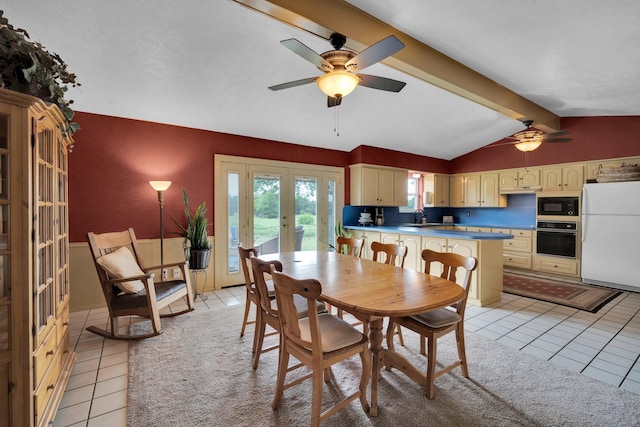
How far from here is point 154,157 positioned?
12.6ft

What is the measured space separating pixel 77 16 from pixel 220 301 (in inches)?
125

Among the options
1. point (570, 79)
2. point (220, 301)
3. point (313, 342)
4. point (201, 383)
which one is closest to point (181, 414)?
point (201, 383)

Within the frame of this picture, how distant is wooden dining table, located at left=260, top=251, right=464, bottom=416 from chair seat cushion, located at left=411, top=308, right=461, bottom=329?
9.6 inches

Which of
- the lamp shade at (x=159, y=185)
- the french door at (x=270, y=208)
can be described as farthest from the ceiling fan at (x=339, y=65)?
the french door at (x=270, y=208)

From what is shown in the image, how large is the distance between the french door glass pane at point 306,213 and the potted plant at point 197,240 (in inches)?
64.6

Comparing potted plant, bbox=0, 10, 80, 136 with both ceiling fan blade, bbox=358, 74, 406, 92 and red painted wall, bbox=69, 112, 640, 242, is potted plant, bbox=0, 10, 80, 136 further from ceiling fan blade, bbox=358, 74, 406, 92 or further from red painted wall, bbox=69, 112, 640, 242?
red painted wall, bbox=69, 112, 640, 242

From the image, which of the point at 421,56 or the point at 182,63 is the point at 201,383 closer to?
the point at 182,63

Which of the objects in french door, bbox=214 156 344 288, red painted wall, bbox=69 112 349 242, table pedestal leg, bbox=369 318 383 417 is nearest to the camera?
table pedestal leg, bbox=369 318 383 417

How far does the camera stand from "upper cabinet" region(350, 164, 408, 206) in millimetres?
5402

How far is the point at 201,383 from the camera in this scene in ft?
6.68

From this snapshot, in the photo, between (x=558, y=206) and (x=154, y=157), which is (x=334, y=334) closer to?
(x=154, y=157)

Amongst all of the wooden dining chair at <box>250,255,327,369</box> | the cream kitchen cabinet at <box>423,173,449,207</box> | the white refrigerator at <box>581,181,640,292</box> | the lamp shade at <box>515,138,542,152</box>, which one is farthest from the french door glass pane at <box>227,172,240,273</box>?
the white refrigerator at <box>581,181,640,292</box>

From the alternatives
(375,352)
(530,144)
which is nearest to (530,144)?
(530,144)

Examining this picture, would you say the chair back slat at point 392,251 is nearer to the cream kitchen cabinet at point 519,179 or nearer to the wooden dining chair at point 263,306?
the wooden dining chair at point 263,306
